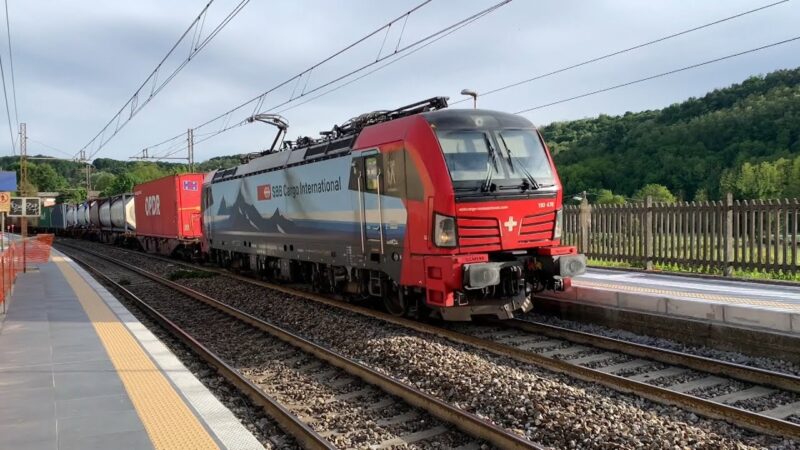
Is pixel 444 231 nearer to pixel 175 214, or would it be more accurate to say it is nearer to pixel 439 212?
pixel 439 212

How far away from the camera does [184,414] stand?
5.29m

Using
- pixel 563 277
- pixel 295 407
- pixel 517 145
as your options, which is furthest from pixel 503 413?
pixel 517 145

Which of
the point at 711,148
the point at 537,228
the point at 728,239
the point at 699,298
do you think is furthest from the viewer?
the point at 711,148

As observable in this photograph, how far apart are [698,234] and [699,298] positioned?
3980 millimetres

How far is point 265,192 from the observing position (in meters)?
15.4

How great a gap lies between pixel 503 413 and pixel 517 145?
197 inches

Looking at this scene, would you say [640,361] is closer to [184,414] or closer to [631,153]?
[184,414]

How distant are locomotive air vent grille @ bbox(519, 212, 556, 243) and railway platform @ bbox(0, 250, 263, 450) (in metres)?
5.06

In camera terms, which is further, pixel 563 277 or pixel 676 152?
pixel 676 152

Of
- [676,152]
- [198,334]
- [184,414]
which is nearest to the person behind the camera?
[184,414]

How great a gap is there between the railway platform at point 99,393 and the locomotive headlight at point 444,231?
3717 mm

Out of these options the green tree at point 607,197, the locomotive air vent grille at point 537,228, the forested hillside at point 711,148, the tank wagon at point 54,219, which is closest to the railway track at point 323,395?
the locomotive air vent grille at point 537,228

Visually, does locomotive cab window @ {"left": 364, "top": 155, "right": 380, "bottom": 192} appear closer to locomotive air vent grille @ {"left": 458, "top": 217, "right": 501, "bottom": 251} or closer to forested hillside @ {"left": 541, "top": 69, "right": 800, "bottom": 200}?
locomotive air vent grille @ {"left": 458, "top": 217, "right": 501, "bottom": 251}

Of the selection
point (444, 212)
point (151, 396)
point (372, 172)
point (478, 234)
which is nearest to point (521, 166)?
point (478, 234)
